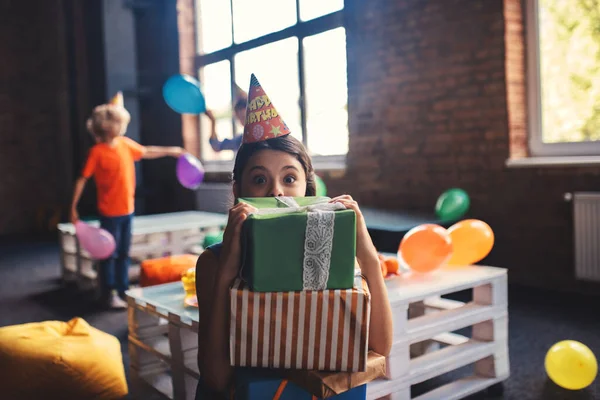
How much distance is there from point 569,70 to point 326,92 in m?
2.10

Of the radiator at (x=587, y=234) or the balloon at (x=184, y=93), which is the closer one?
the radiator at (x=587, y=234)

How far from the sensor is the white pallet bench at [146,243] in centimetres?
398

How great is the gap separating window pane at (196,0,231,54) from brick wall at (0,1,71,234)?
2.19m

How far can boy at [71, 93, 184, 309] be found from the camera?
341cm

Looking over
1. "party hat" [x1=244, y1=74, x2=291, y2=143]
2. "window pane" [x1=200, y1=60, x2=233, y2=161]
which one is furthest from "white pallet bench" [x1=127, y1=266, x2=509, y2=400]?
"window pane" [x1=200, y1=60, x2=233, y2=161]

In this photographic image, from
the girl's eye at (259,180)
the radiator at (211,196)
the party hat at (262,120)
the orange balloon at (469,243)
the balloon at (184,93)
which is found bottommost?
the orange balloon at (469,243)

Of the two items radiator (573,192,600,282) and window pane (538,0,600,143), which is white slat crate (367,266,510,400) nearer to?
radiator (573,192,600,282)

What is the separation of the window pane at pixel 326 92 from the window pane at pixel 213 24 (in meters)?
1.33

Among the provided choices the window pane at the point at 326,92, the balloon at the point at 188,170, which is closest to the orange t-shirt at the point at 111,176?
the balloon at the point at 188,170

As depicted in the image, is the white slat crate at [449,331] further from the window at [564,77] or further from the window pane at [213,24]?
the window pane at [213,24]

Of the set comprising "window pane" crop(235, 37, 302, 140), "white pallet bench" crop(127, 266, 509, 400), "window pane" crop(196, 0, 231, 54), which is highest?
"window pane" crop(196, 0, 231, 54)

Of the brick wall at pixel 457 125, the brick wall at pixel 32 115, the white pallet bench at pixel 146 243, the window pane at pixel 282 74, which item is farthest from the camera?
the brick wall at pixel 32 115

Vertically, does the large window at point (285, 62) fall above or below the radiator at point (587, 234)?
above

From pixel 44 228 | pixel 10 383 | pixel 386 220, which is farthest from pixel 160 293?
pixel 44 228
